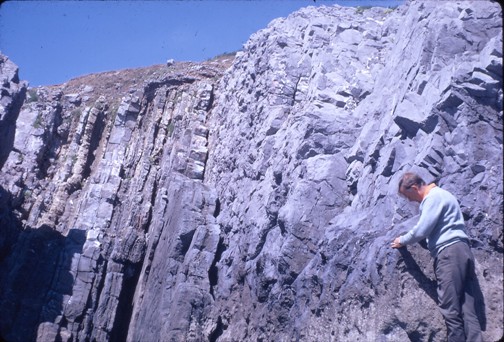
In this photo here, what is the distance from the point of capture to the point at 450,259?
19.8 feet

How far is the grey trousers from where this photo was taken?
578 centimetres

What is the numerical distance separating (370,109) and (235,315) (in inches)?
258

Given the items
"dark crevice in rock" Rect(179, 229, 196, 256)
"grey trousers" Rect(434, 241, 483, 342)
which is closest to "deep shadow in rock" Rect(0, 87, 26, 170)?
"dark crevice in rock" Rect(179, 229, 196, 256)

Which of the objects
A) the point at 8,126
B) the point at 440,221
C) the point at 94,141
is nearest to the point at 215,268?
the point at 440,221

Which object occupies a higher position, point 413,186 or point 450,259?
point 413,186

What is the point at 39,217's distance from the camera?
2133cm

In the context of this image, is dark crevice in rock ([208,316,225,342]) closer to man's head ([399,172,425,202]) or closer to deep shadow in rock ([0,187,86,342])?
man's head ([399,172,425,202])

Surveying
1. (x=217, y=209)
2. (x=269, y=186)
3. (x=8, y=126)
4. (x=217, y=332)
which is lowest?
(x=217, y=332)

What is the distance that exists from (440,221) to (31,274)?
17.8 m

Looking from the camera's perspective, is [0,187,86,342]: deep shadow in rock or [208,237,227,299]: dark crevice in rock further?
[0,187,86,342]: deep shadow in rock

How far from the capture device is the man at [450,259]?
5836mm

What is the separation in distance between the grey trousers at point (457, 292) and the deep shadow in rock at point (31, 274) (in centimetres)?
1570

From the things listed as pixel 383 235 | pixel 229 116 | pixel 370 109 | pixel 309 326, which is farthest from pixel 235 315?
pixel 229 116

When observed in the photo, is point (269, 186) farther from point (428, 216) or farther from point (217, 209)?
point (428, 216)
